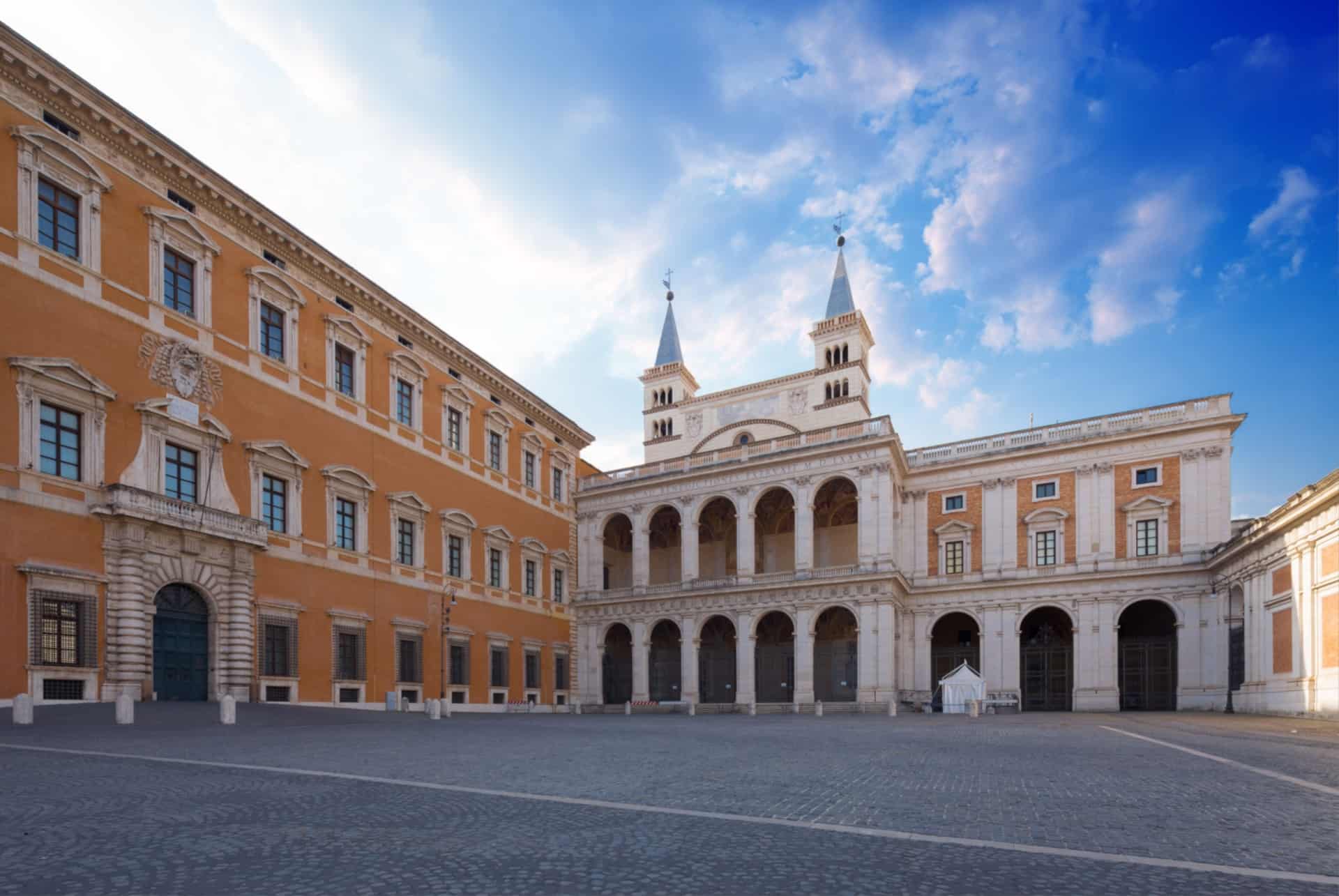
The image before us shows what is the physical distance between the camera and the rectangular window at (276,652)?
24.2 metres

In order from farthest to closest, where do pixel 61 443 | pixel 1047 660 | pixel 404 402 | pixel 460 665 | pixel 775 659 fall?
1. pixel 775 659
2. pixel 1047 660
3. pixel 460 665
4. pixel 404 402
5. pixel 61 443

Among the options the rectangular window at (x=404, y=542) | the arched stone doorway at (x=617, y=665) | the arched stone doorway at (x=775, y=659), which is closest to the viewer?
the rectangular window at (x=404, y=542)

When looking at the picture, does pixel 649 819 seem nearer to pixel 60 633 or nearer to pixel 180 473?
pixel 60 633

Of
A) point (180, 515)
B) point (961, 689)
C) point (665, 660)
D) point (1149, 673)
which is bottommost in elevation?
point (665, 660)

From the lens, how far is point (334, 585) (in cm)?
2711

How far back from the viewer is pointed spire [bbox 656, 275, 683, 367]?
65875 mm

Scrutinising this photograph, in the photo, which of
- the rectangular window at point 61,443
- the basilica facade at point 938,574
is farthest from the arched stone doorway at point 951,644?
the rectangular window at point 61,443

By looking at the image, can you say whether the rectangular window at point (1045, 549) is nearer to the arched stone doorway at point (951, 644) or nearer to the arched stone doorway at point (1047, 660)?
the arched stone doorway at point (1047, 660)

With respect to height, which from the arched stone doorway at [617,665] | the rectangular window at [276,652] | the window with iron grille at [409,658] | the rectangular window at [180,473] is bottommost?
the arched stone doorway at [617,665]

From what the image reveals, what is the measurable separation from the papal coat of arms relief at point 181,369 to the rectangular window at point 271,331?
2200mm

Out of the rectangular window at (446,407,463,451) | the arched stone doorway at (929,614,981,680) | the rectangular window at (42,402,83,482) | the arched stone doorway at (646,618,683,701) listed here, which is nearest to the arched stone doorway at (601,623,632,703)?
the arched stone doorway at (646,618,683,701)

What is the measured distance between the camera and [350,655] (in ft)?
90.3

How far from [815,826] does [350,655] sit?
24493mm

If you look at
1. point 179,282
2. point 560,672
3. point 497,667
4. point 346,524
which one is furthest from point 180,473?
point 560,672
